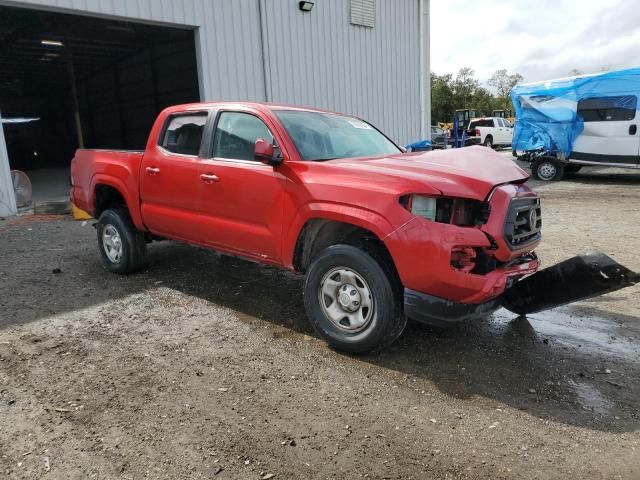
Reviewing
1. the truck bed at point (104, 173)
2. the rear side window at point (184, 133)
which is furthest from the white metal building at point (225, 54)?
the rear side window at point (184, 133)

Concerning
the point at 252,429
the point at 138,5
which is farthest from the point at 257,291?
the point at 138,5

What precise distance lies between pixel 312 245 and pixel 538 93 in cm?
1356

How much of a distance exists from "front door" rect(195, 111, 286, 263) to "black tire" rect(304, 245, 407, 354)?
1.68 feet

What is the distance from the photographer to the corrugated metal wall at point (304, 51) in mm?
11047

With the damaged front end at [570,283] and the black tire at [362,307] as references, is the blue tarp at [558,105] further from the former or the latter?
the black tire at [362,307]

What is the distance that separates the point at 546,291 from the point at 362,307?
1.48 m

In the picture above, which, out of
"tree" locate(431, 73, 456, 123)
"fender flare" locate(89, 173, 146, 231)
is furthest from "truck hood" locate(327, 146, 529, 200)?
"tree" locate(431, 73, 456, 123)

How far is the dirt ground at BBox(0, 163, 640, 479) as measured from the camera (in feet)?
8.63

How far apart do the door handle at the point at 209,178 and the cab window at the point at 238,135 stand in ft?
0.70

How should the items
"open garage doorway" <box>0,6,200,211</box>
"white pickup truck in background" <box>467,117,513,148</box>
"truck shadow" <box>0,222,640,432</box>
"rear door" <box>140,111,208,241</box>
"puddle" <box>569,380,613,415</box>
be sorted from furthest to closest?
"white pickup truck in background" <box>467,117,513,148</box> → "open garage doorway" <box>0,6,200,211</box> → "rear door" <box>140,111,208,241</box> → "truck shadow" <box>0,222,640,432</box> → "puddle" <box>569,380,613,415</box>

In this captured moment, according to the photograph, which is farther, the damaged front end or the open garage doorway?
the open garage doorway

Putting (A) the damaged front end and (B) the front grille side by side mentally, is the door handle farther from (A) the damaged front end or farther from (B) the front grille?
(A) the damaged front end

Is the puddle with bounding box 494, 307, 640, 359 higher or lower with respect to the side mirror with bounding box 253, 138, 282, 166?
lower

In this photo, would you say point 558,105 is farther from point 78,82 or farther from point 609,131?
point 78,82
